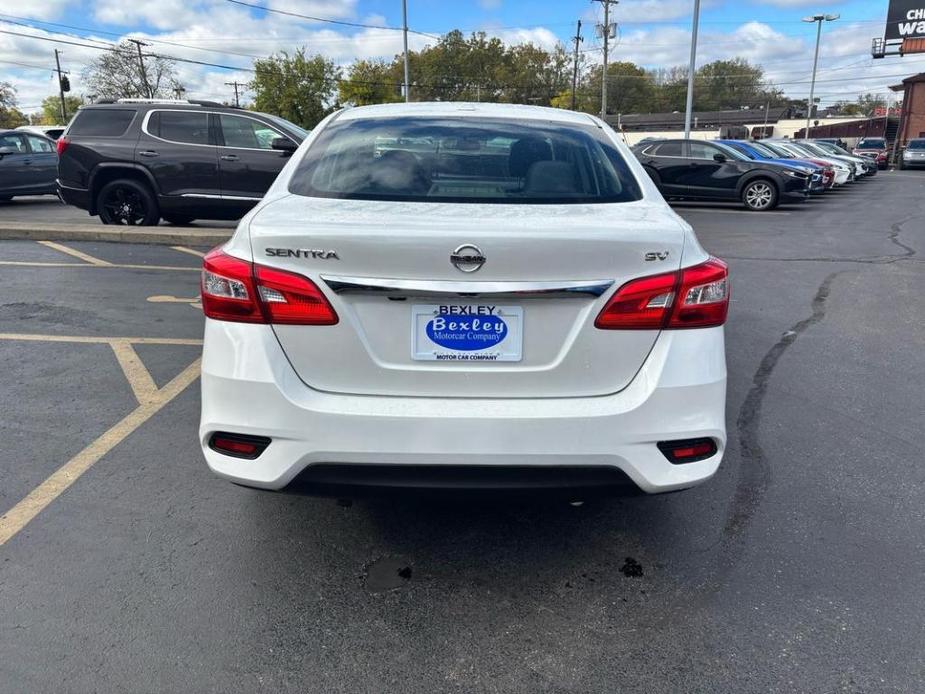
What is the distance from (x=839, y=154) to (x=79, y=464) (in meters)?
32.3

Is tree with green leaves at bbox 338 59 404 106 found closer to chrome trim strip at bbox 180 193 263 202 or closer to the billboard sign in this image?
the billboard sign

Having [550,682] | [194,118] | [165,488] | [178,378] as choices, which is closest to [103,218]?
[194,118]

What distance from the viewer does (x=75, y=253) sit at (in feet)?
31.0

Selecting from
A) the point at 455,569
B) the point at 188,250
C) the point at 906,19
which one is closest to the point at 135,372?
the point at 455,569

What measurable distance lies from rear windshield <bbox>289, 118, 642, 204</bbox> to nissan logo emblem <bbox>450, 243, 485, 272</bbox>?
0.49 metres

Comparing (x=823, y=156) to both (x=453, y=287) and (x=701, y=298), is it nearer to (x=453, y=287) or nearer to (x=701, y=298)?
(x=701, y=298)

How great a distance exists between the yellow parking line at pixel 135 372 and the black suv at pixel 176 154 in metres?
5.53

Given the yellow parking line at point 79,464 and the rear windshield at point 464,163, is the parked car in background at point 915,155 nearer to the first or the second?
the rear windshield at point 464,163

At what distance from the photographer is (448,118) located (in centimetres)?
347

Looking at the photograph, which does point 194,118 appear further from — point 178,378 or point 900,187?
point 900,187

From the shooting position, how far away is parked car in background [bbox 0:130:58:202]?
1545cm

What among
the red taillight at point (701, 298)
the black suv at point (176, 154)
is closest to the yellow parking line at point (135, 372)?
the red taillight at point (701, 298)

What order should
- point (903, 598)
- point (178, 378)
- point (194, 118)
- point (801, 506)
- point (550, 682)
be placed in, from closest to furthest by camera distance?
point (550, 682) < point (903, 598) < point (801, 506) < point (178, 378) < point (194, 118)

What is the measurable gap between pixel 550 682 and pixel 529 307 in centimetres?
117
